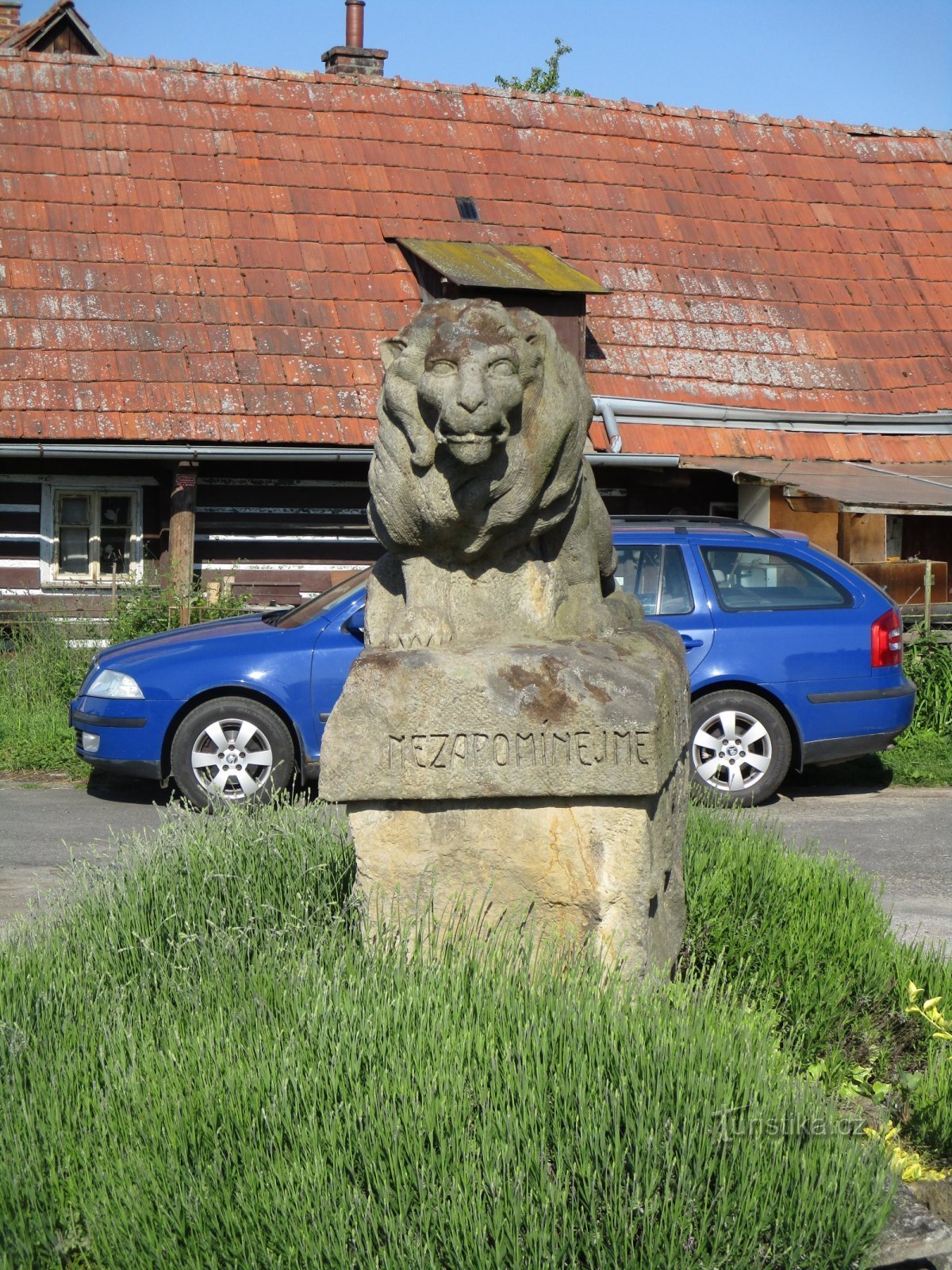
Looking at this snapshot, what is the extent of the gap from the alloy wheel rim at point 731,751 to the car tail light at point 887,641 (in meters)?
0.86

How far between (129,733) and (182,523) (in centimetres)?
527

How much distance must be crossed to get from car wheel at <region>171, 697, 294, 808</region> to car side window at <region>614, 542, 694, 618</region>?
93.2 inches

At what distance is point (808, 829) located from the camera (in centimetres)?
885

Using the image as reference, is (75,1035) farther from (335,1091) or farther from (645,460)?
(645,460)

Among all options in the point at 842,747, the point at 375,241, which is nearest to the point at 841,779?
the point at 842,747

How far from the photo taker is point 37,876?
7449mm

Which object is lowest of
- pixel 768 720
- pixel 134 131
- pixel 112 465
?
pixel 768 720

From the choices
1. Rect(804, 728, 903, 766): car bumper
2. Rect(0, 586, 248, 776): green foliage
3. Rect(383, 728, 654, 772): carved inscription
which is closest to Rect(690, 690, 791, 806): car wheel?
Rect(804, 728, 903, 766): car bumper

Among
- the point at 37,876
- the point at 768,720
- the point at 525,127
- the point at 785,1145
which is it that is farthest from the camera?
the point at 525,127

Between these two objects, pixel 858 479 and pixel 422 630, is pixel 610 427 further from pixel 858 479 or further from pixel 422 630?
pixel 422 630

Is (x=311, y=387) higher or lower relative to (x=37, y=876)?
higher

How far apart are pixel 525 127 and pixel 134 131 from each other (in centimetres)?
459

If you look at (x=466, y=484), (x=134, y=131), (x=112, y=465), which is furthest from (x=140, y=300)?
(x=466, y=484)

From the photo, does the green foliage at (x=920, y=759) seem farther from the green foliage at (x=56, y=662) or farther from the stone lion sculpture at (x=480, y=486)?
the stone lion sculpture at (x=480, y=486)
